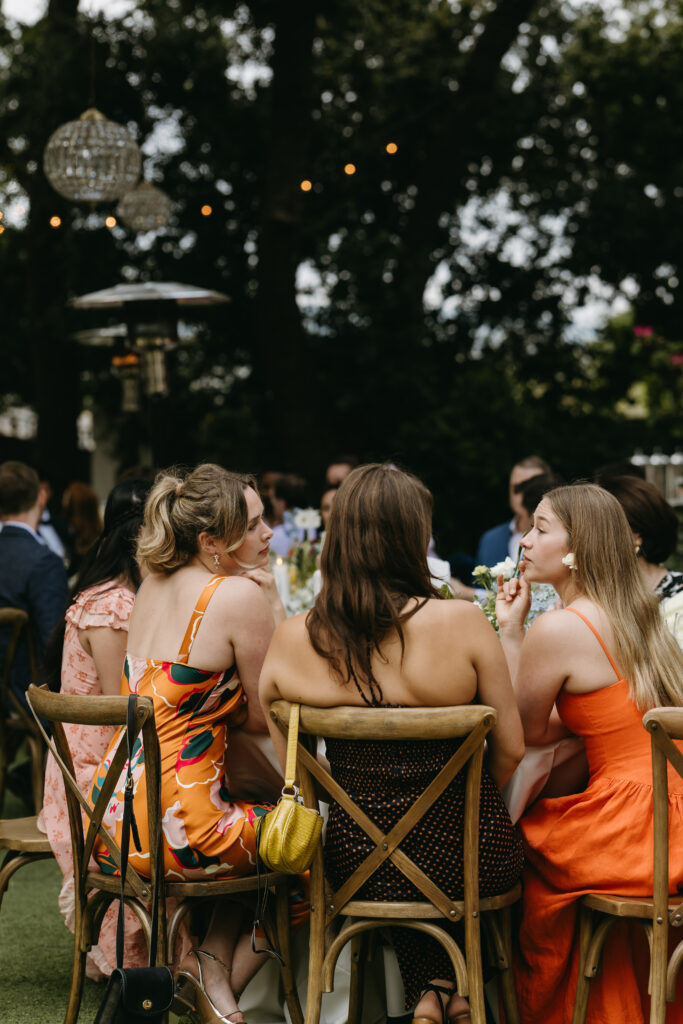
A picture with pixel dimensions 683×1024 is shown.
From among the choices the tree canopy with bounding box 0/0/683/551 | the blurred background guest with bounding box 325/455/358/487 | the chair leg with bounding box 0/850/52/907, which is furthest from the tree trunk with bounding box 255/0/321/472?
the chair leg with bounding box 0/850/52/907

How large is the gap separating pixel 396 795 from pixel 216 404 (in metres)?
9.67

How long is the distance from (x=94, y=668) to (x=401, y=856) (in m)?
1.31

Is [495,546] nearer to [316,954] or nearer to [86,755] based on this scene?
[86,755]

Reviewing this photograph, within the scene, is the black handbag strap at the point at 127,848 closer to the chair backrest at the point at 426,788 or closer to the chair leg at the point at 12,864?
the chair backrest at the point at 426,788

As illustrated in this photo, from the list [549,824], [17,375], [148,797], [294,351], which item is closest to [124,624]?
[148,797]

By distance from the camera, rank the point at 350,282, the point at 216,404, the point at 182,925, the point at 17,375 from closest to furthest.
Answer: the point at 182,925 < the point at 350,282 < the point at 216,404 < the point at 17,375

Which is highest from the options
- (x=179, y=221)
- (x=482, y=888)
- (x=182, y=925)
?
(x=179, y=221)

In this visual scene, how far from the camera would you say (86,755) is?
10.9 ft

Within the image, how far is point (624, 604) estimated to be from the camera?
275 cm

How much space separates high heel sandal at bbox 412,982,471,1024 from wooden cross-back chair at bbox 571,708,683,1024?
0.94 feet

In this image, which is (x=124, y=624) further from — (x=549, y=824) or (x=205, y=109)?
(x=205, y=109)

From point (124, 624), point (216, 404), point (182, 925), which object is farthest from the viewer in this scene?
point (216, 404)

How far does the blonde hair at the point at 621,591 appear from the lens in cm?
269

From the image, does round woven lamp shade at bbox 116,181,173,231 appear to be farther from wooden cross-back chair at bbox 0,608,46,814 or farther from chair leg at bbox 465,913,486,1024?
chair leg at bbox 465,913,486,1024
